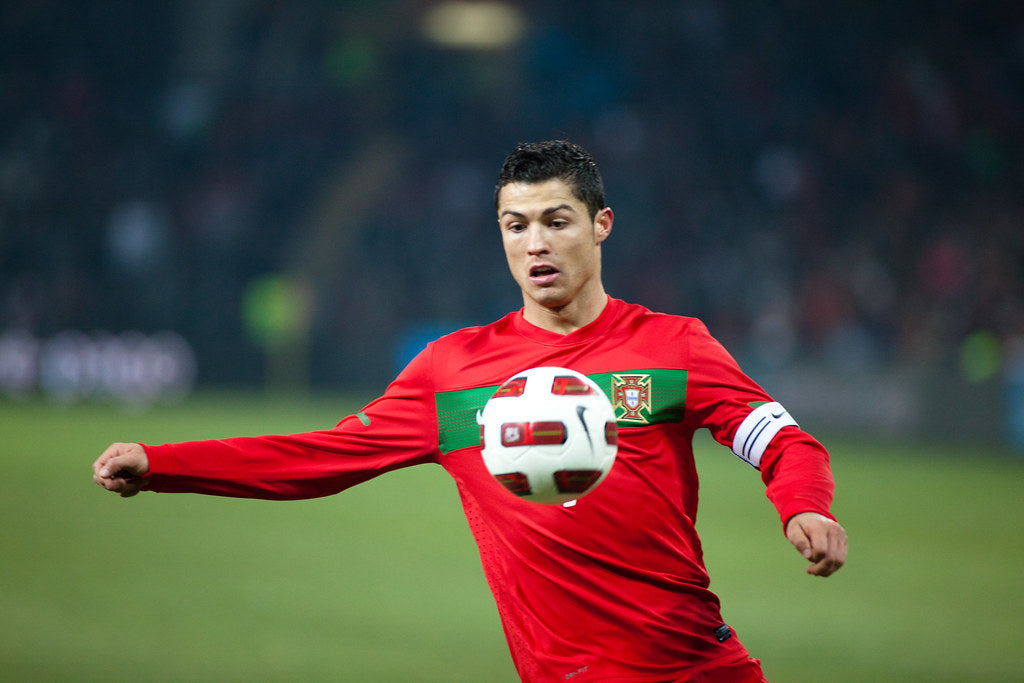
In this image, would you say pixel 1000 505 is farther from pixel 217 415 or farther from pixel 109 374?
pixel 109 374

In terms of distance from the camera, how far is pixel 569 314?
362cm

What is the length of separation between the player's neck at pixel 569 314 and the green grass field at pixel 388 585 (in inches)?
113

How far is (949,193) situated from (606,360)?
68.0 feet

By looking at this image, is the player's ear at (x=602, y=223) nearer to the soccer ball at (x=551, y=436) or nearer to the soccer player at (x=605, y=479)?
the soccer player at (x=605, y=479)

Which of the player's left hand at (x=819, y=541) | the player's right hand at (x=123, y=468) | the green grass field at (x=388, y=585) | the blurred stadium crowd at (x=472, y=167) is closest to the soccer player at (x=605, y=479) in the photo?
the player's right hand at (x=123, y=468)

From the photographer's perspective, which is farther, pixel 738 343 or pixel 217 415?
pixel 738 343

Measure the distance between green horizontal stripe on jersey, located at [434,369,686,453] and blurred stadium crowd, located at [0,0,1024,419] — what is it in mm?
15514

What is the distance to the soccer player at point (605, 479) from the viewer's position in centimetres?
330

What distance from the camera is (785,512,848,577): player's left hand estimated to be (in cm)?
276

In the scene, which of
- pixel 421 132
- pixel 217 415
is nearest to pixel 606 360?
pixel 217 415

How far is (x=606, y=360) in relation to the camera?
3.54 m

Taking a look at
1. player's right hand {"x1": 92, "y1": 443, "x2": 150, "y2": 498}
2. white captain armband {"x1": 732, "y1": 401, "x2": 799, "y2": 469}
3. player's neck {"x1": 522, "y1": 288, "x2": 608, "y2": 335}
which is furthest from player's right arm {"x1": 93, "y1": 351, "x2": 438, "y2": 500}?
white captain armband {"x1": 732, "y1": 401, "x2": 799, "y2": 469}

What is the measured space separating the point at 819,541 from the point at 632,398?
828 millimetres

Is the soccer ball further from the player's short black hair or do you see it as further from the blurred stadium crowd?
the blurred stadium crowd
